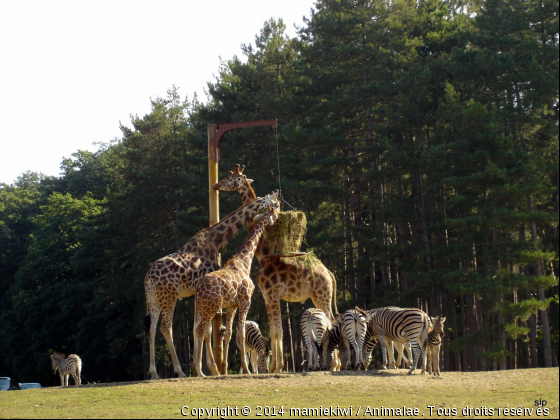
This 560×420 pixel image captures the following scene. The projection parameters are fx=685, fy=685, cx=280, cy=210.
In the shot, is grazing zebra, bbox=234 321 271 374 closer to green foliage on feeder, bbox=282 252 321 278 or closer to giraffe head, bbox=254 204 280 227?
green foliage on feeder, bbox=282 252 321 278

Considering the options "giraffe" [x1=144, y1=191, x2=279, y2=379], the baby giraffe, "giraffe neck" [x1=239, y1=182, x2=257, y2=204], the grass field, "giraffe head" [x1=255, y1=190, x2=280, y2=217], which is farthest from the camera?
"giraffe neck" [x1=239, y1=182, x2=257, y2=204]

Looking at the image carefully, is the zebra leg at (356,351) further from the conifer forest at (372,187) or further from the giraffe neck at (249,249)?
the conifer forest at (372,187)

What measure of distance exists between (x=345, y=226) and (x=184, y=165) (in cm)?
1294

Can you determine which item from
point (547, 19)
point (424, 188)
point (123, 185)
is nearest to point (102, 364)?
point (123, 185)

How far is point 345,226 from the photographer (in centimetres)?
2994

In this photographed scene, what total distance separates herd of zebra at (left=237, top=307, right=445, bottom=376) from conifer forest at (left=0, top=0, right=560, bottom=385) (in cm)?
426

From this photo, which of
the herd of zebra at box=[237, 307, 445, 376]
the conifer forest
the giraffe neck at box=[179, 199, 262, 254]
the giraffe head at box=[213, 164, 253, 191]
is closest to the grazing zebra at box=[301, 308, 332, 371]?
the herd of zebra at box=[237, 307, 445, 376]

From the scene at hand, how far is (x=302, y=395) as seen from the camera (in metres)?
12.2

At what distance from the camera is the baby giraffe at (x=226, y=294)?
15.3m

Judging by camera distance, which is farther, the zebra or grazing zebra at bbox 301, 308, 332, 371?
grazing zebra at bbox 301, 308, 332, 371

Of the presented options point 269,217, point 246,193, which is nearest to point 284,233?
point 269,217

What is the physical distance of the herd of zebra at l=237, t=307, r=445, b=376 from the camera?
15430 millimetres

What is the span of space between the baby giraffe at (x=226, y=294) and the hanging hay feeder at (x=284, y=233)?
0.95 ft

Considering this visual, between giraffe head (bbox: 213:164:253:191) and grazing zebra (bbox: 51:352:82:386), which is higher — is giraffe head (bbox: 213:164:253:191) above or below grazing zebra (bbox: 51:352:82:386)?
above
